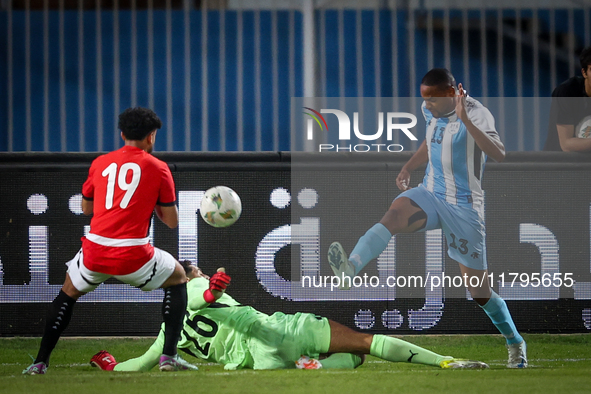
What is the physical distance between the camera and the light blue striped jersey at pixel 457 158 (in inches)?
178

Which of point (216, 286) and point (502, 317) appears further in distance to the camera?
point (502, 317)

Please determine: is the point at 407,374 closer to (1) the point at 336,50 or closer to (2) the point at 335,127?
(2) the point at 335,127

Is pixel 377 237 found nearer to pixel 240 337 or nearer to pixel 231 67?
pixel 240 337

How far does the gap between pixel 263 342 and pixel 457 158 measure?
1.54m

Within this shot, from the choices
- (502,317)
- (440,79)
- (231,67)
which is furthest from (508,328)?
(231,67)

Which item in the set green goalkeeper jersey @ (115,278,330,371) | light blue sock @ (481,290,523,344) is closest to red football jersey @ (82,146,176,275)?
green goalkeeper jersey @ (115,278,330,371)

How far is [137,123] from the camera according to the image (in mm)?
3934

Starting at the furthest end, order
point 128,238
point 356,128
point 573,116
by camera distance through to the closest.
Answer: point 356,128
point 573,116
point 128,238

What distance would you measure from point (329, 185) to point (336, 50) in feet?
7.03

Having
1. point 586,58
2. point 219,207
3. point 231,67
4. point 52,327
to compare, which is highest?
point 231,67

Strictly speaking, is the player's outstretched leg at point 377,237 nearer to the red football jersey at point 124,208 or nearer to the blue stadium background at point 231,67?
the red football jersey at point 124,208

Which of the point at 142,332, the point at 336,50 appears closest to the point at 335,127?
the point at 336,50

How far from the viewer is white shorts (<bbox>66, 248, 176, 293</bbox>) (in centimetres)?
387

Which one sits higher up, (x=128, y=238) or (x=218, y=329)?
(x=128, y=238)
